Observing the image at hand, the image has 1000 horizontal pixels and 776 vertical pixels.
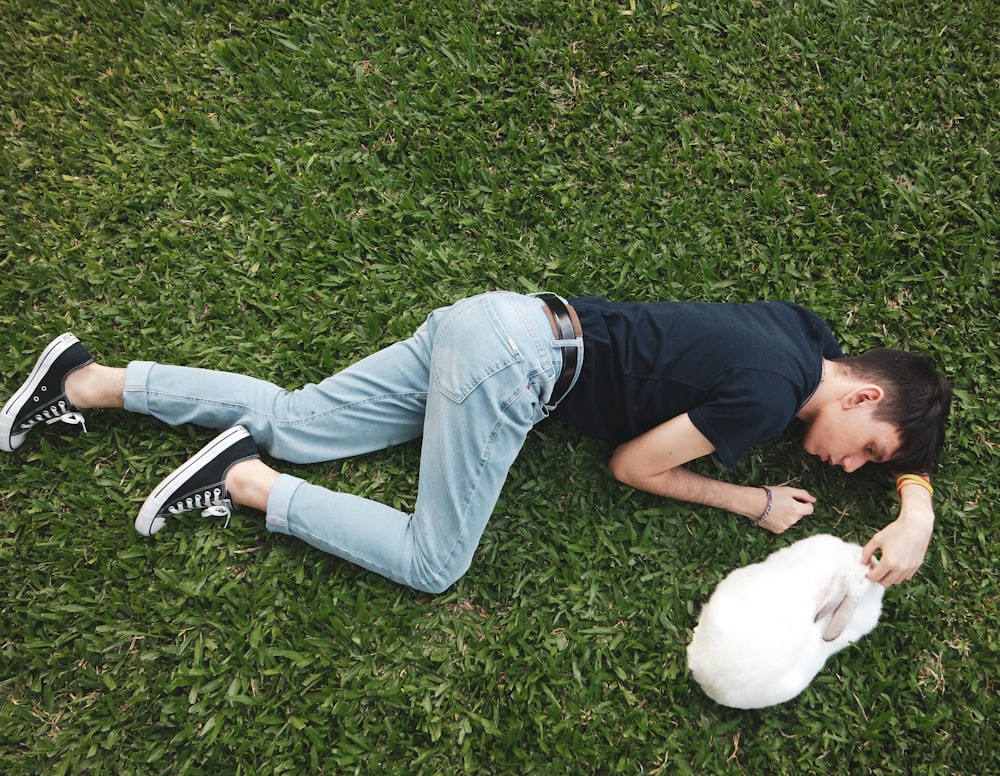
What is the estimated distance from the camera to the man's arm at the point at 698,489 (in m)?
2.69

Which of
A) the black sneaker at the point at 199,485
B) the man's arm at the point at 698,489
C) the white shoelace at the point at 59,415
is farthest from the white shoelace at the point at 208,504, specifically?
the man's arm at the point at 698,489

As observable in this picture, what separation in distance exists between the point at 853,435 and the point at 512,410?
1.35 meters

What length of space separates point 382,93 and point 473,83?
0.46 m

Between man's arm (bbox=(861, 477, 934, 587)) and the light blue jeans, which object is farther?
man's arm (bbox=(861, 477, 934, 587))

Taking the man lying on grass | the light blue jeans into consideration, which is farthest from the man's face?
the light blue jeans

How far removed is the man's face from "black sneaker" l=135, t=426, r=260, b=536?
2.35 metres

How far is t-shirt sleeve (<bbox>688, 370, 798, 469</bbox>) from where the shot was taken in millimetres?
2369

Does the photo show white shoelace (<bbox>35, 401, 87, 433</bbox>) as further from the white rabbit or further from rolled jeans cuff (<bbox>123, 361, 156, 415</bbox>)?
the white rabbit

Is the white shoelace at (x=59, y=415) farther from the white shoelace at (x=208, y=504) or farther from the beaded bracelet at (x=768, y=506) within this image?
the beaded bracelet at (x=768, y=506)

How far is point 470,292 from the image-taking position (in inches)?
124

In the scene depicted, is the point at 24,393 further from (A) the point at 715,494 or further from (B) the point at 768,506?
(B) the point at 768,506

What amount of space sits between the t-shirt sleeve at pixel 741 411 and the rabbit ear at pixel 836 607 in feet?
2.25

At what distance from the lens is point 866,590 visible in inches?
106

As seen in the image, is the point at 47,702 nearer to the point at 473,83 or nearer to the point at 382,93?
the point at 382,93
